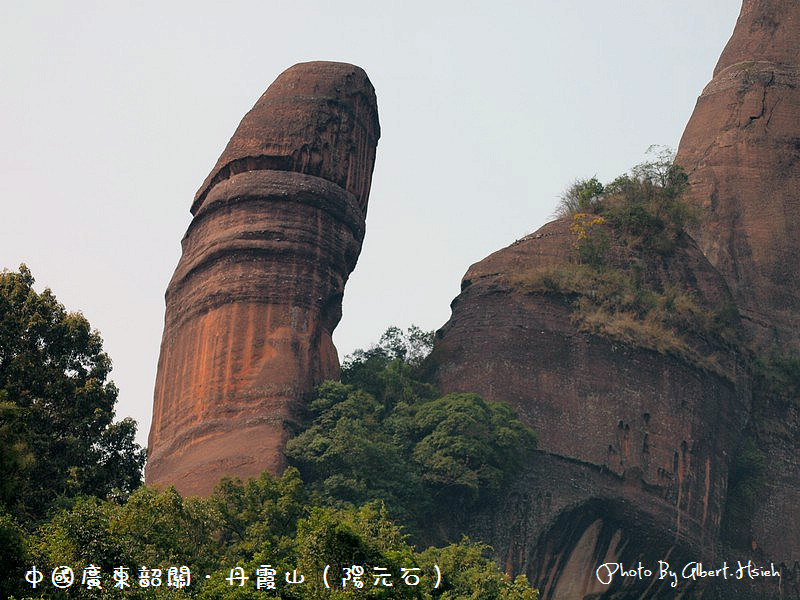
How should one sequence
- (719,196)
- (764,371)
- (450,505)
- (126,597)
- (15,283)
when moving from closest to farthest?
(126,597) < (15,283) < (450,505) < (764,371) < (719,196)

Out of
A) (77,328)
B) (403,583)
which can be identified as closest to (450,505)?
(77,328)

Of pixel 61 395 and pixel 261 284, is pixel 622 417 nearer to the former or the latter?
pixel 261 284

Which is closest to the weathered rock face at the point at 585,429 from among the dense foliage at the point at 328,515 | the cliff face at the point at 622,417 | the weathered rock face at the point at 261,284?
the cliff face at the point at 622,417

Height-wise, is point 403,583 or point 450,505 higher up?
point 450,505

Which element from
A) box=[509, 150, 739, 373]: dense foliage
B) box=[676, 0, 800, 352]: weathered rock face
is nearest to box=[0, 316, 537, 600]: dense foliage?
box=[509, 150, 739, 373]: dense foliage

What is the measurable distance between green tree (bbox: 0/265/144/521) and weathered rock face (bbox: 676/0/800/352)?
69.1ft

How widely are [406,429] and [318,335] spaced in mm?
2882

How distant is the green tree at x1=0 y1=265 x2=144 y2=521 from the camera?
3058cm

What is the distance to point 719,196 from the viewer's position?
2020 inches

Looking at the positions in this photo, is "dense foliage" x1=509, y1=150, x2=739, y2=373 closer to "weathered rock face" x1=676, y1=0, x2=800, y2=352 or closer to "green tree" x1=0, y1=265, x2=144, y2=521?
"weathered rock face" x1=676, y1=0, x2=800, y2=352

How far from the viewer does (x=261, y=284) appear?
132 feet

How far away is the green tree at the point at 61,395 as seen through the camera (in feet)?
100

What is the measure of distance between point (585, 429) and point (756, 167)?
13645 mm

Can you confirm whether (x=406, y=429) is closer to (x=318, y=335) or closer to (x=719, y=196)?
(x=318, y=335)
